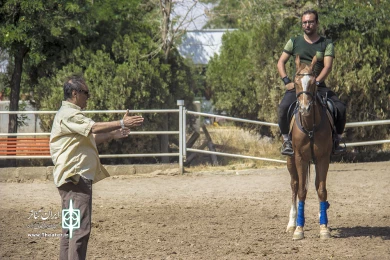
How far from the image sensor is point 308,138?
8.80 metres

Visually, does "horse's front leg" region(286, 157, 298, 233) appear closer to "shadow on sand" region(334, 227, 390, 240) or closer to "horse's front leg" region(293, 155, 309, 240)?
"horse's front leg" region(293, 155, 309, 240)

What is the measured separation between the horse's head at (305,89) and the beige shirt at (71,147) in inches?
120

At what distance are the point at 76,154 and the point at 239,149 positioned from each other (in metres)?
13.1

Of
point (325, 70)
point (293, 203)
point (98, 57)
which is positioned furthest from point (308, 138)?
Result: point (98, 57)

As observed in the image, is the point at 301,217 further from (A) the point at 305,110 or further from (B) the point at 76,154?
(B) the point at 76,154

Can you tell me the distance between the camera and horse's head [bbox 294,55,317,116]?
8383 mm

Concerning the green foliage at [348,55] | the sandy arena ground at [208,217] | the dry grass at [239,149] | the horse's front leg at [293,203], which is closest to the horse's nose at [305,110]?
the horse's front leg at [293,203]

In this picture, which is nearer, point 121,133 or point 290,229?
point 121,133

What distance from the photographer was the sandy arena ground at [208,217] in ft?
26.5

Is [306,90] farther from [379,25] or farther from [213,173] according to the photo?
[379,25]

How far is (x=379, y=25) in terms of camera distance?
54.5ft

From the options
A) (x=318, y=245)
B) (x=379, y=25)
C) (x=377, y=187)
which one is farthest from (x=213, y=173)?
(x=318, y=245)

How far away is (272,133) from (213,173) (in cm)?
293

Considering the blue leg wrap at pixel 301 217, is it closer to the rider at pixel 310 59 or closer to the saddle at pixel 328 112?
the rider at pixel 310 59
